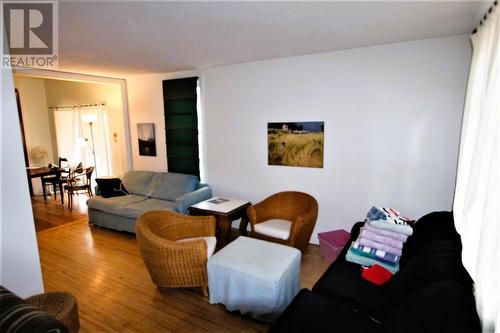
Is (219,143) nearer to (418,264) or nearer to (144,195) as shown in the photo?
(144,195)

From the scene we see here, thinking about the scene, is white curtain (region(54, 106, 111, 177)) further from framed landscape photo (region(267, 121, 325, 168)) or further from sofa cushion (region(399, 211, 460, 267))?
sofa cushion (region(399, 211, 460, 267))

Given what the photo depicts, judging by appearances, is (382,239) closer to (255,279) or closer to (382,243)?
(382,243)

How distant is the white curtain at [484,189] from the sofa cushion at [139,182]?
14.4 ft

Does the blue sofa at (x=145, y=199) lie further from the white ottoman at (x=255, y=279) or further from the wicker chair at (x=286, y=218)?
the white ottoman at (x=255, y=279)

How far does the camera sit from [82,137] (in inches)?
253

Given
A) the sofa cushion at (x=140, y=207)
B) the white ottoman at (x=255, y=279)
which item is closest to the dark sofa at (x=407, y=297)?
the white ottoman at (x=255, y=279)

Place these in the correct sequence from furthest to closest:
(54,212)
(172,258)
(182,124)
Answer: (54,212)
(182,124)
(172,258)

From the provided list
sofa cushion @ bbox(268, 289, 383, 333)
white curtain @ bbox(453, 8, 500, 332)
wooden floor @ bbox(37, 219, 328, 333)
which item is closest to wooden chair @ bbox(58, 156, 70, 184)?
wooden floor @ bbox(37, 219, 328, 333)

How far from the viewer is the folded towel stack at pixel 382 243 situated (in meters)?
2.25

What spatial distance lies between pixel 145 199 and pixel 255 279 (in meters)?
3.00

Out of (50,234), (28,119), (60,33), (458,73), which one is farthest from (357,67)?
(28,119)

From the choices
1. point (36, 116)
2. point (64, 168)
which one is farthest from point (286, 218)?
point (36, 116)

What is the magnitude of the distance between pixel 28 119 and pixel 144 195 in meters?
4.33

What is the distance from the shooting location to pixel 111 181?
4734 millimetres
